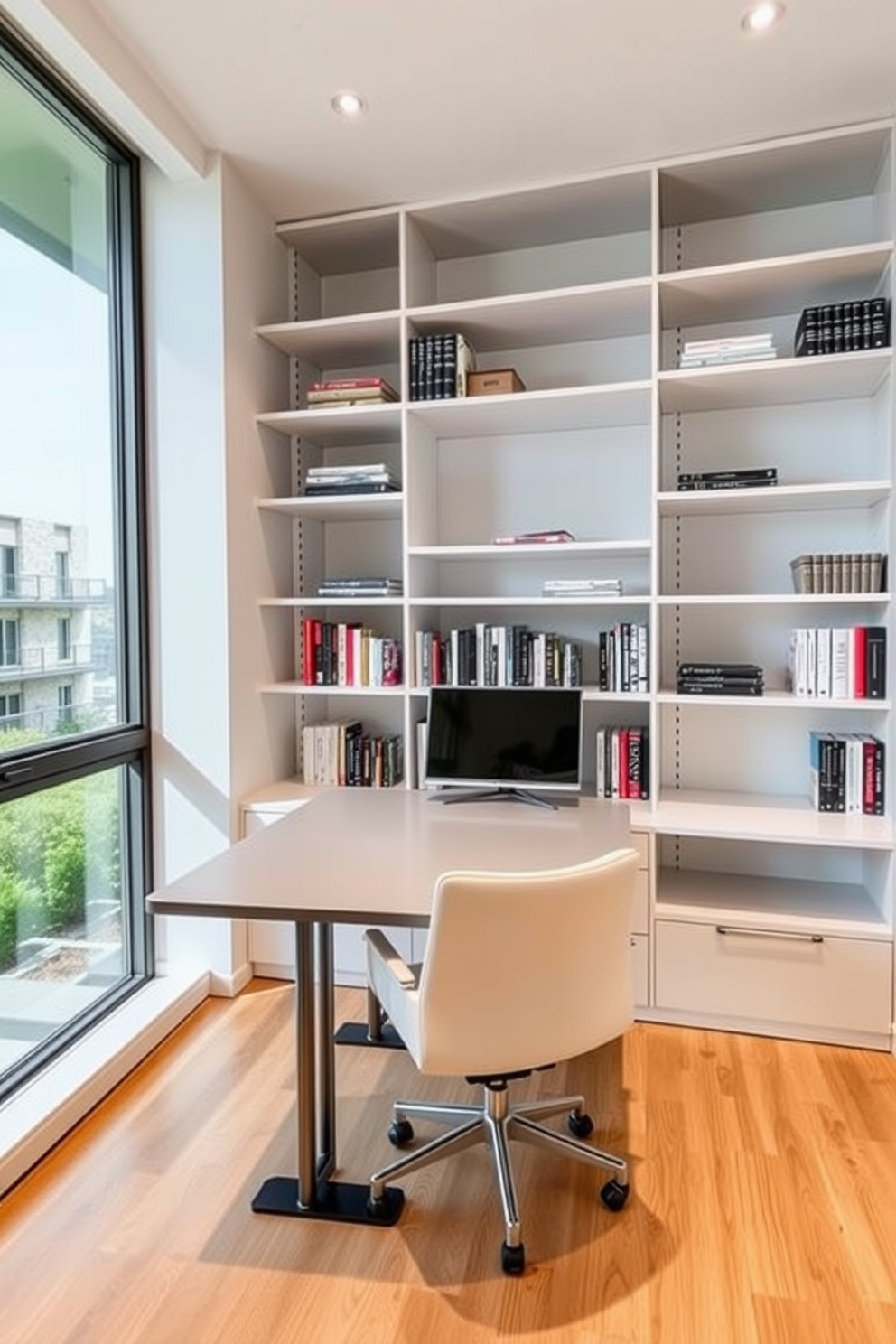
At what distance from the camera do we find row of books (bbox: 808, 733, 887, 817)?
254cm

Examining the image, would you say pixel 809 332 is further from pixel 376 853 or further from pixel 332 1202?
pixel 332 1202

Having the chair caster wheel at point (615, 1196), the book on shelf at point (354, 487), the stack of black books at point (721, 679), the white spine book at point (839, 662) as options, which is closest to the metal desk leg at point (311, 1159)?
the chair caster wheel at point (615, 1196)

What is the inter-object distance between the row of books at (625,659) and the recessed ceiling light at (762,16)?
1628mm


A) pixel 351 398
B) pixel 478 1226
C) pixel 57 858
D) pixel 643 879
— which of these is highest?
pixel 351 398

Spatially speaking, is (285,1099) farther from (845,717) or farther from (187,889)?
(845,717)

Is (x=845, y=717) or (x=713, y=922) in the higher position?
(x=845, y=717)

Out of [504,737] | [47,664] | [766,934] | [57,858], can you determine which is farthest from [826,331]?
[57,858]

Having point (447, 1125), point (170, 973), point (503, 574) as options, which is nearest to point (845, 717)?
point (503, 574)

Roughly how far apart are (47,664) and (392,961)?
4.46ft

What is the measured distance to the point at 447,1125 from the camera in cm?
200

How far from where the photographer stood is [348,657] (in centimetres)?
300

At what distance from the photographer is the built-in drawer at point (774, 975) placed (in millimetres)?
2355

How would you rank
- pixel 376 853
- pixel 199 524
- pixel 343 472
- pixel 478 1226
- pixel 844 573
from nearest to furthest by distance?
pixel 478 1226 → pixel 376 853 → pixel 844 573 → pixel 199 524 → pixel 343 472

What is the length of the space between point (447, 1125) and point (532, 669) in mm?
1440
